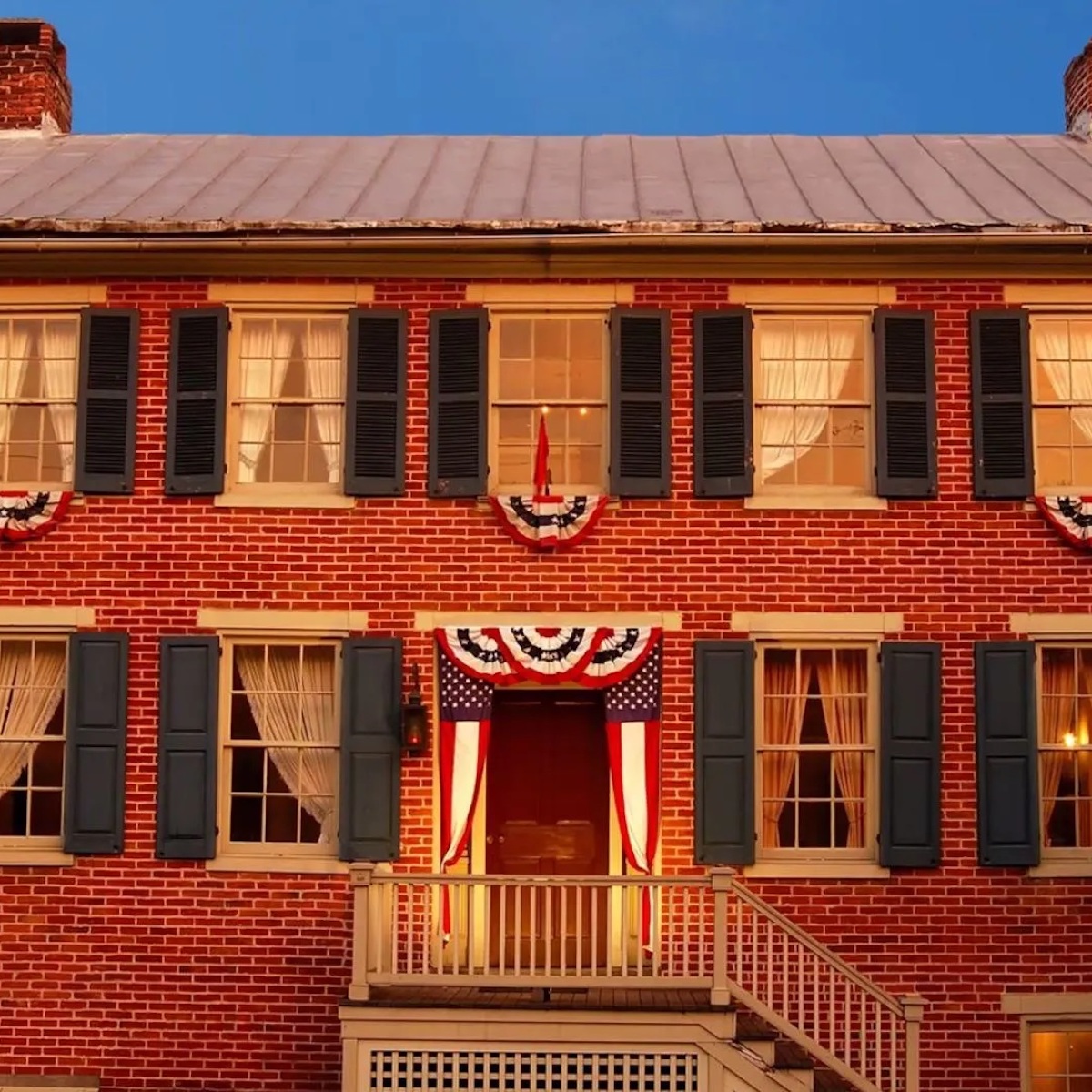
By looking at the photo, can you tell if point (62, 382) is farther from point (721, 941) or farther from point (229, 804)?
point (721, 941)

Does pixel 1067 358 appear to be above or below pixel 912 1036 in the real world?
above

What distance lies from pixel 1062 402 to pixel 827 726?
3175 mm

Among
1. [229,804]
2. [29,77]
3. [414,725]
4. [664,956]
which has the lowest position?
[664,956]

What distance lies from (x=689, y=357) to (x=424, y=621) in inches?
116

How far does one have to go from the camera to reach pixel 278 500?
39.0ft

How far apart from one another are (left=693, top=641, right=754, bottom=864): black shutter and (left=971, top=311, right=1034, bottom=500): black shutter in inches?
92.4

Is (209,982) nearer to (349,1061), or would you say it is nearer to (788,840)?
(349,1061)

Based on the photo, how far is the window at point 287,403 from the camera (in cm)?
1205

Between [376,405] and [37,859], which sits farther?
[376,405]

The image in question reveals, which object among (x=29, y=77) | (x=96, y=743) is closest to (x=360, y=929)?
(x=96, y=743)

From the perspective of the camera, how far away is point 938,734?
1152 cm

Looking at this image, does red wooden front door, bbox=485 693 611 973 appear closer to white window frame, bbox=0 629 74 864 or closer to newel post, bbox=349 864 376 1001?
newel post, bbox=349 864 376 1001

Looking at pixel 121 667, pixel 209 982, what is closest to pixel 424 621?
pixel 121 667

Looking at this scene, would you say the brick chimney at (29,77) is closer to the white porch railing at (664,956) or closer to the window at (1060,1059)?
the white porch railing at (664,956)
